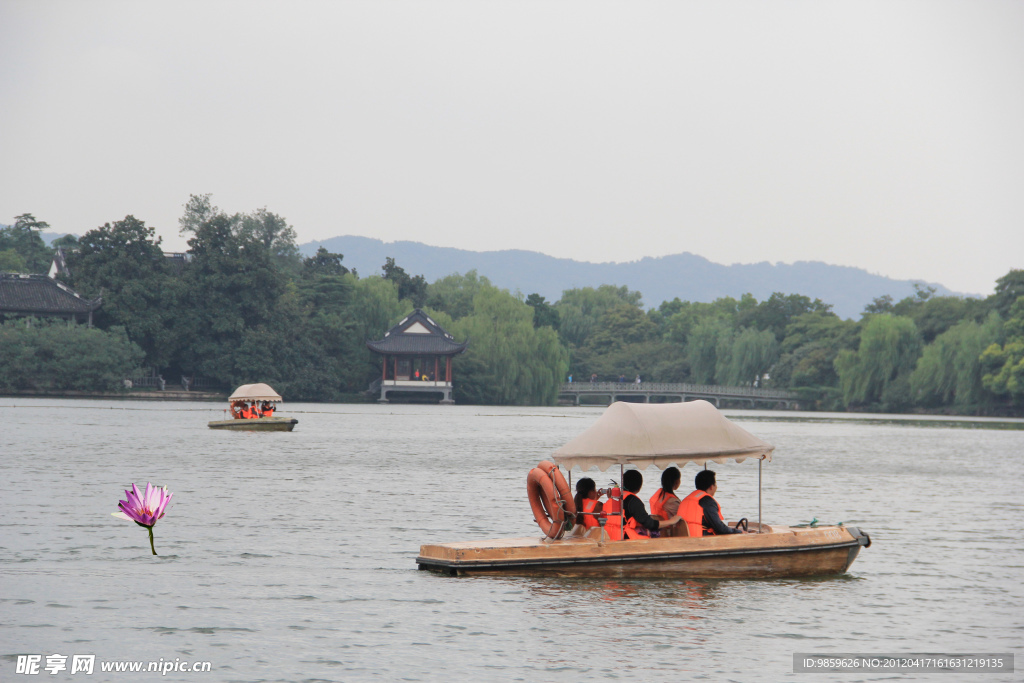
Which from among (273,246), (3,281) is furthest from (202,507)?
(273,246)

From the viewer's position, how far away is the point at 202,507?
1981 centimetres

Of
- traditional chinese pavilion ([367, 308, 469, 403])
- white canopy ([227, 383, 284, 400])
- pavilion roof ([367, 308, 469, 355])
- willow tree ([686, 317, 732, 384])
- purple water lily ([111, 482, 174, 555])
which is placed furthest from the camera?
willow tree ([686, 317, 732, 384])

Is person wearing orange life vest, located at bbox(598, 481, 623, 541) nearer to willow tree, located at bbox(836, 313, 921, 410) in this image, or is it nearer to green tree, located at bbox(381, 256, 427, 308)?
willow tree, located at bbox(836, 313, 921, 410)

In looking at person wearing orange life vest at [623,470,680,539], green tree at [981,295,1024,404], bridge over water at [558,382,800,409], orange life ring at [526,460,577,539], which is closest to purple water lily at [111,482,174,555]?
orange life ring at [526,460,577,539]

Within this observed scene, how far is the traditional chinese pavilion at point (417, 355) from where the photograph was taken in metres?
81.9

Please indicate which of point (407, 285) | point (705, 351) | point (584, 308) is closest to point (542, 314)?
point (407, 285)

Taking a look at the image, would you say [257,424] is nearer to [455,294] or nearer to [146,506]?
[146,506]

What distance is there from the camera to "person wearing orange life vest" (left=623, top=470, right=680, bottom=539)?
1288cm

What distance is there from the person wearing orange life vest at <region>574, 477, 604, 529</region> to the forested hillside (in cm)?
5976

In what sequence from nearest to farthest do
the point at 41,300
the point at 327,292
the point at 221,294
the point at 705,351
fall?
1. the point at 41,300
2. the point at 221,294
3. the point at 327,292
4. the point at 705,351

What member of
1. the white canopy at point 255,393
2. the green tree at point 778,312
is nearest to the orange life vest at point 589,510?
the white canopy at point 255,393

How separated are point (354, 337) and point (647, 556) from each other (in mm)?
73684

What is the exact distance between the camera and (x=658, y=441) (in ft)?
42.9

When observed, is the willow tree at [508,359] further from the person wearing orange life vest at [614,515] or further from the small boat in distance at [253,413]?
the person wearing orange life vest at [614,515]
